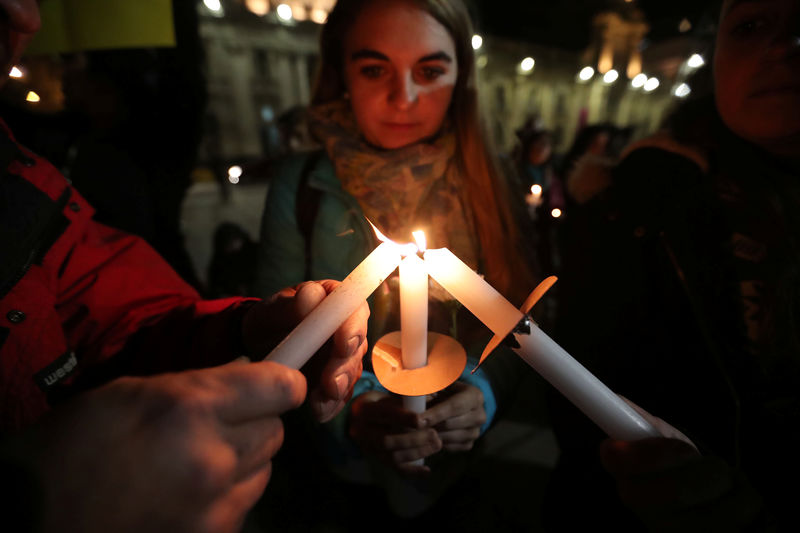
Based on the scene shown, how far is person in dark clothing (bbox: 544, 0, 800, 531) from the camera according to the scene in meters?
1.11

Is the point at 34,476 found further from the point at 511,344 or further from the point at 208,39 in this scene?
the point at 208,39

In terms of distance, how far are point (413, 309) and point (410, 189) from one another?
0.93 meters

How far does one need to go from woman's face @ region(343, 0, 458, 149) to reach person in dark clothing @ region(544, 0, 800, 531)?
93 cm

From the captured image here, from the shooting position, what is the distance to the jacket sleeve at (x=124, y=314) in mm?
1075

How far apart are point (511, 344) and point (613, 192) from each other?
130 centimetres

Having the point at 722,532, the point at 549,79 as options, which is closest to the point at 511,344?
the point at 722,532

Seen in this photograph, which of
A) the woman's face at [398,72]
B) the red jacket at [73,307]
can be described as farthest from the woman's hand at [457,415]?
the woman's face at [398,72]

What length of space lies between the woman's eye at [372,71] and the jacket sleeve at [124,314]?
110cm

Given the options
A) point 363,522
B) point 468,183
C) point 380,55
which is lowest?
point 363,522

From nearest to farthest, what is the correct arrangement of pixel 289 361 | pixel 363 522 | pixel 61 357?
pixel 289 361
pixel 61 357
pixel 363 522

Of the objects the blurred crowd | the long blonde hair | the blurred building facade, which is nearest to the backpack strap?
the blurred crowd

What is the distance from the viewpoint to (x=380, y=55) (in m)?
1.36

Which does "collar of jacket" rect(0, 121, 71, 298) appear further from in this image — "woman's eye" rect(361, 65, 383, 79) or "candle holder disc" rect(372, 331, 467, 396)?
"woman's eye" rect(361, 65, 383, 79)

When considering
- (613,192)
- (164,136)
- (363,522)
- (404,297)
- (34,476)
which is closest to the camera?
(34,476)
